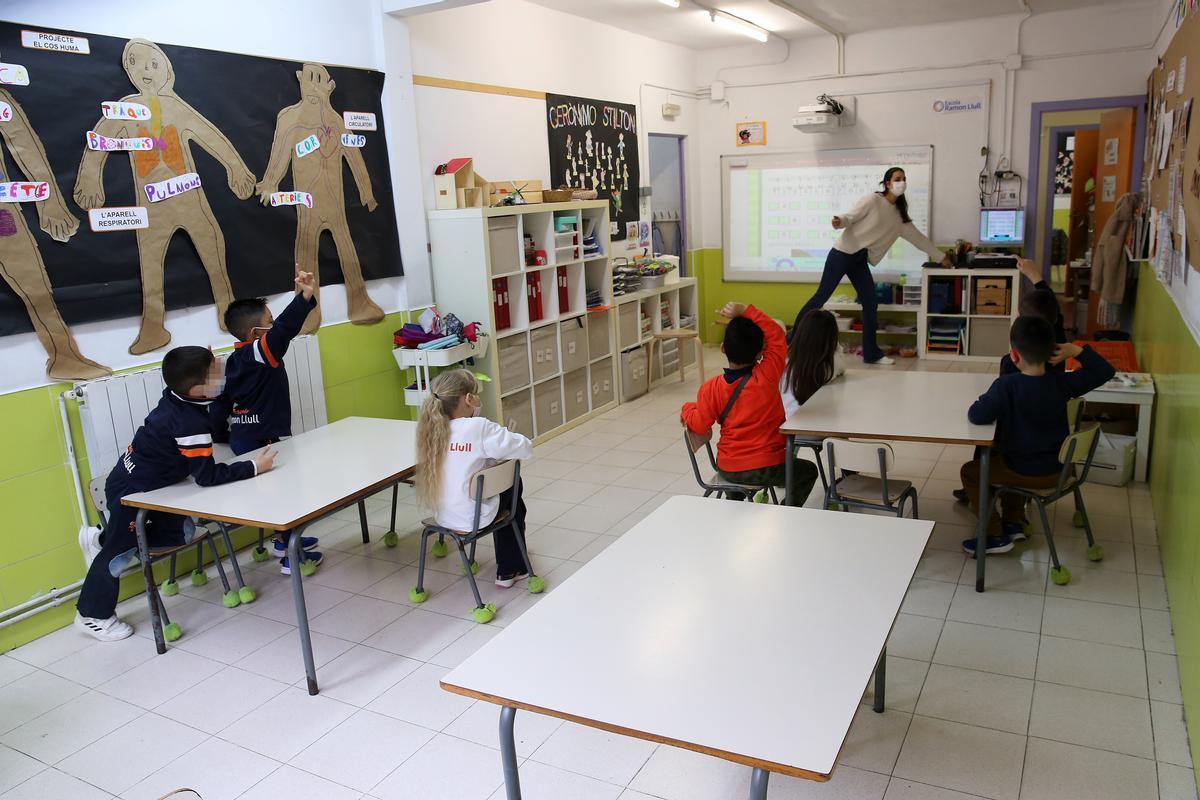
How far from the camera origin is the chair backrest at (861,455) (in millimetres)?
3279

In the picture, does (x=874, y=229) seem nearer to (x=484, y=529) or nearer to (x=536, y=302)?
(x=536, y=302)

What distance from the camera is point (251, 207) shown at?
4473mm

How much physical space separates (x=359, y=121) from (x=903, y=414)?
343 cm

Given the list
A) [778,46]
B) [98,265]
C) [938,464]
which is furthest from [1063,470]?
[778,46]

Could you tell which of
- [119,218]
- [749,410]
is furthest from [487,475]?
[119,218]

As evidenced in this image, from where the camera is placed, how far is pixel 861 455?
131 inches

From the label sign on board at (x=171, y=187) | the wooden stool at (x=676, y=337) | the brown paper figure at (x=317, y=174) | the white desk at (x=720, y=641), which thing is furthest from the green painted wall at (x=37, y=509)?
the wooden stool at (x=676, y=337)

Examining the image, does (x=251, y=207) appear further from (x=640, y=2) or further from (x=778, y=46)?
(x=778, y=46)

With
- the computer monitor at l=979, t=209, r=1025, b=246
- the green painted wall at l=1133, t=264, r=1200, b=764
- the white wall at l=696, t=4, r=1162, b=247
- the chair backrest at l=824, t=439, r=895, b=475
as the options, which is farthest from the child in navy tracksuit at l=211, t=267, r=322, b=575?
the computer monitor at l=979, t=209, r=1025, b=246

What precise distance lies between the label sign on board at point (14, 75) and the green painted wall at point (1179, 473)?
4499 millimetres

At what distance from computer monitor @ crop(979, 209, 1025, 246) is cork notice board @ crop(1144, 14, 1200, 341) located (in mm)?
2442

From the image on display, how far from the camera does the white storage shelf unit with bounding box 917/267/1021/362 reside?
782 centimetres

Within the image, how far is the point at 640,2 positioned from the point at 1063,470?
4.94 m

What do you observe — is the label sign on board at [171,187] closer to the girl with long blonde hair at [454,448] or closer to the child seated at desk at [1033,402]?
the girl with long blonde hair at [454,448]
